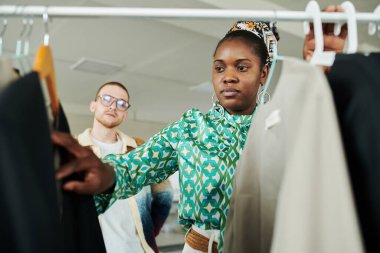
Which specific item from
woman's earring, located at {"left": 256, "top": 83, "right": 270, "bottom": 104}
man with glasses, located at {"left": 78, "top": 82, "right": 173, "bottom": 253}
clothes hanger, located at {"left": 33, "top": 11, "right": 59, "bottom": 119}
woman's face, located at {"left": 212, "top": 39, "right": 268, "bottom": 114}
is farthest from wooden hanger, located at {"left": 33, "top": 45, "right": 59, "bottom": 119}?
man with glasses, located at {"left": 78, "top": 82, "right": 173, "bottom": 253}

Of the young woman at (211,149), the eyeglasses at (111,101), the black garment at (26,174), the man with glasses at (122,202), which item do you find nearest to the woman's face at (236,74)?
the young woman at (211,149)

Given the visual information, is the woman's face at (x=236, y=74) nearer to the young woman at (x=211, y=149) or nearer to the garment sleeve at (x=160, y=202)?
the young woman at (x=211, y=149)

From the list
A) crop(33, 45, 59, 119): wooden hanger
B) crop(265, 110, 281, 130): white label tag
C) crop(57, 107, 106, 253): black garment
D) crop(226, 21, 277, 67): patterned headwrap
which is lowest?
crop(57, 107, 106, 253): black garment

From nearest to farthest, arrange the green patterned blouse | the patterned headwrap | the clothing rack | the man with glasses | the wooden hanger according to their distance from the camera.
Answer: the wooden hanger
the clothing rack
the green patterned blouse
the patterned headwrap
the man with glasses

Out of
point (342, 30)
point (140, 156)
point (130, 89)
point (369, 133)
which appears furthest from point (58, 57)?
point (369, 133)

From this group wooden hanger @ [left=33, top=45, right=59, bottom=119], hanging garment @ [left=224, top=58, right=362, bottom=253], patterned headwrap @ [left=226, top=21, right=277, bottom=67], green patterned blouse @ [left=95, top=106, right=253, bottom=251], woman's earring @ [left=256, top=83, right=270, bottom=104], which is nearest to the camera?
hanging garment @ [left=224, top=58, right=362, bottom=253]

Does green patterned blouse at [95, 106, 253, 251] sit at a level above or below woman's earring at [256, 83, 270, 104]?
below

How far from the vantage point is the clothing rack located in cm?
62

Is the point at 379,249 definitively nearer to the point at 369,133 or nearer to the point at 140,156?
the point at 369,133

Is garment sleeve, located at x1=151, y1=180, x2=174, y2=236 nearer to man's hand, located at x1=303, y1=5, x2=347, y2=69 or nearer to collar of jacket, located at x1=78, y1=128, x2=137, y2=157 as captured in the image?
collar of jacket, located at x1=78, y1=128, x2=137, y2=157

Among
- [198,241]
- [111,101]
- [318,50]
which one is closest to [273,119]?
[318,50]

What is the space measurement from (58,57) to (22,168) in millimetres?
3704

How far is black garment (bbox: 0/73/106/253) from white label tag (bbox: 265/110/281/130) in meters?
0.31

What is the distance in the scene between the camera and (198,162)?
35.9 inches
